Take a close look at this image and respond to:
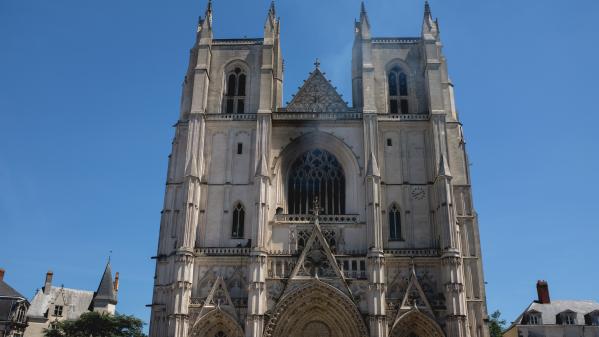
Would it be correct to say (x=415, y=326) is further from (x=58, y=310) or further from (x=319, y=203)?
(x=58, y=310)

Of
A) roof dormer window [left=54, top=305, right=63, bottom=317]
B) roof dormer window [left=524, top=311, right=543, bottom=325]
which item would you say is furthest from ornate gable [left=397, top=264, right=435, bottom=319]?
roof dormer window [left=54, top=305, right=63, bottom=317]

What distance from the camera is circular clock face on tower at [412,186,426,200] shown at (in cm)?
3453

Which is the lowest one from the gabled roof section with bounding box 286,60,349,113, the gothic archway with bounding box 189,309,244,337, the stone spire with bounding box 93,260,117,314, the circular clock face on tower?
the gothic archway with bounding box 189,309,244,337

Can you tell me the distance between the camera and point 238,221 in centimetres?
3434

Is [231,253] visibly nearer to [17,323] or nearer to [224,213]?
[224,213]

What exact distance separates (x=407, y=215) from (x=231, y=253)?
34.3 ft

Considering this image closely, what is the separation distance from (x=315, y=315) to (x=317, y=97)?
1446 centimetres

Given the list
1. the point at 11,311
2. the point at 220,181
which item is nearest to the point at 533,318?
the point at 220,181

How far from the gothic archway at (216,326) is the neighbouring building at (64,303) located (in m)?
18.5

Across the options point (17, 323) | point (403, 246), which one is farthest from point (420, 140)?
point (17, 323)

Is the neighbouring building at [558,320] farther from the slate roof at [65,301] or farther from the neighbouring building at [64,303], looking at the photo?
the slate roof at [65,301]

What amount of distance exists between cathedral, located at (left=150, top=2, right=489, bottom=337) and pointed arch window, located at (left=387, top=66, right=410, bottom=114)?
0.31ft

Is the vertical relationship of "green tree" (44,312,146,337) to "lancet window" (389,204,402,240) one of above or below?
below

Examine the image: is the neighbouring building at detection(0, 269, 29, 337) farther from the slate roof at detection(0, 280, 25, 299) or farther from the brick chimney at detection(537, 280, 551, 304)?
the brick chimney at detection(537, 280, 551, 304)
